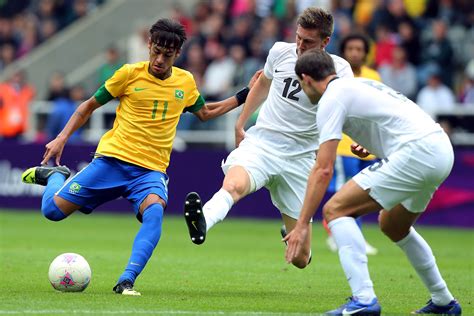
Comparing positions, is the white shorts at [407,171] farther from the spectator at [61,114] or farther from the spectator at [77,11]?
the spectator at [77,11]

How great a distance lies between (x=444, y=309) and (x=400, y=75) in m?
13.4

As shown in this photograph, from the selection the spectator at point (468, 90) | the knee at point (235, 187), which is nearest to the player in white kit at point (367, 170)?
the knee at point (235, 187)

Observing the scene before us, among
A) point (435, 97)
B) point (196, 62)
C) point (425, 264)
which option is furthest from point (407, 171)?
point (196, 62)

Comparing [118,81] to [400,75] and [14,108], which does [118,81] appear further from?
[14,108]

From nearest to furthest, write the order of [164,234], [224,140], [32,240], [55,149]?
[55,149], [32,240], [164,234], [224,140]

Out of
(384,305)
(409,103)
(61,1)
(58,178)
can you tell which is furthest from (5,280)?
(61,1)

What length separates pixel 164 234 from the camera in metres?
17.5

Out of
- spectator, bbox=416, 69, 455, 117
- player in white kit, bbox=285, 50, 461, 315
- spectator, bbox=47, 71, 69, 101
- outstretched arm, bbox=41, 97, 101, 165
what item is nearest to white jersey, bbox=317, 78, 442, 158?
player in white kit, bbox=285, 50, 461, 315

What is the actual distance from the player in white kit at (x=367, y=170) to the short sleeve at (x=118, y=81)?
94.7 inches

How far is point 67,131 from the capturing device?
32.5ft

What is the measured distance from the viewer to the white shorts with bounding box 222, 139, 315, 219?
976 cm

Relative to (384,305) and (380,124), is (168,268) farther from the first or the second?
(380,124)

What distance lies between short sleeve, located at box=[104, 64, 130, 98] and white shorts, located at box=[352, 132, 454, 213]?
2.87 metres

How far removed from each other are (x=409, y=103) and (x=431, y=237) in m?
9.72
